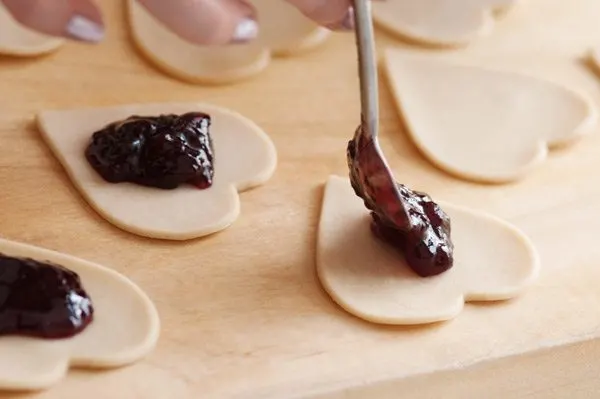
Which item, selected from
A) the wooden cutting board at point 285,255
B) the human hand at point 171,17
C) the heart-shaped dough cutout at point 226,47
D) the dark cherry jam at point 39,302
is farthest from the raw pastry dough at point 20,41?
the dark cherry jam at point 39,302

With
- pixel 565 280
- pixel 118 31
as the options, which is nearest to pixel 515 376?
pixel 565 280

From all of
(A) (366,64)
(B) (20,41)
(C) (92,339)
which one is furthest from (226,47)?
(C) (92,339)

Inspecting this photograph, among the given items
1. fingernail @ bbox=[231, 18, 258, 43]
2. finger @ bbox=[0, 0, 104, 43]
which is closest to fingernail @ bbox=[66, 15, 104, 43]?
finger @ bbox=[0, 0, 104, 43]

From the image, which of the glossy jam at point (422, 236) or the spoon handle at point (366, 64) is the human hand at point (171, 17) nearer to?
the spoon handle at point (366, 64)

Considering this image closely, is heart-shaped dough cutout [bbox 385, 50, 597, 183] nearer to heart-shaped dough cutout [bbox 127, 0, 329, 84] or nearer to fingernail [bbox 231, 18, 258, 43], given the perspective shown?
heart-shaped dough cutout [bbox 127, 0, 329, 84]

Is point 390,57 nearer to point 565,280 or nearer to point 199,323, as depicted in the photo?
point 565,280

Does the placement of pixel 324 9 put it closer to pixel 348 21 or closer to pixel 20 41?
pixel 348 21
